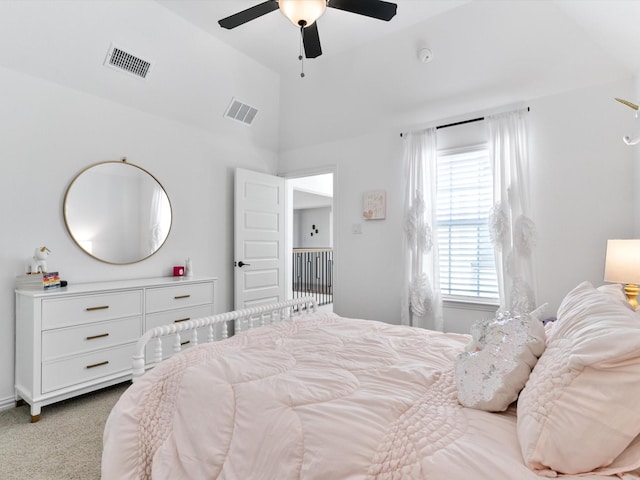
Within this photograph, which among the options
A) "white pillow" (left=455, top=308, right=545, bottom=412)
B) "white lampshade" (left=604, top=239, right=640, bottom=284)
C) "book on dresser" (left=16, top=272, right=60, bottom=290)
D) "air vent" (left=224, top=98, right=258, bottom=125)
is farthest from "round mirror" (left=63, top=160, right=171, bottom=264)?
"white lampshade" (left=604, top=239, right=640, bottom=284)

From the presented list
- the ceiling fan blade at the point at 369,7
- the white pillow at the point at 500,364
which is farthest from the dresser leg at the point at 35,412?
the ceiling fan blade at the point at 369,7

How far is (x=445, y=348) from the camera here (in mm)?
1730

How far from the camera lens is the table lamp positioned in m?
2.17

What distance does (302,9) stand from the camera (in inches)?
75.8

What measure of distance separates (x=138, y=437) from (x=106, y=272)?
2.22 meters

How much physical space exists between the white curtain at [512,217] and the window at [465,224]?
0.16 metres

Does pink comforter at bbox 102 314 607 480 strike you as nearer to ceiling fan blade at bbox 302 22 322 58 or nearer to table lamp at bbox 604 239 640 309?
table lamp at bbox 604 239 640 309

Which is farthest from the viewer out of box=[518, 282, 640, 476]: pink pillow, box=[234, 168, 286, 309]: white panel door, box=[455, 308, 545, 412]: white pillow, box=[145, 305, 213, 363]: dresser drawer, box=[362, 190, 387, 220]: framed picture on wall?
box=[234, 168, 286, 309]: white panel door

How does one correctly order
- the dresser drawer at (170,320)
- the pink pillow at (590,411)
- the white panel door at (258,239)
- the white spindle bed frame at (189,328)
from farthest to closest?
the white panel door at (258,239)
the dresser drawer at (170,320)
the white spindle bed frame at (189,328)
the pink pillow at (590,411)

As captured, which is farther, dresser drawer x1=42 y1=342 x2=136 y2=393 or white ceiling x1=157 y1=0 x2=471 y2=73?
white ceiling x1=157 y1=0 x2=471 y2=73

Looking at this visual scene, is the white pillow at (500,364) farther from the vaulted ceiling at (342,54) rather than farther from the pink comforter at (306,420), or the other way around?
the vaulted ceiling at (342,54)

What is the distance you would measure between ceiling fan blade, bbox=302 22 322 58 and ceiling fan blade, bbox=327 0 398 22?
0.17 m

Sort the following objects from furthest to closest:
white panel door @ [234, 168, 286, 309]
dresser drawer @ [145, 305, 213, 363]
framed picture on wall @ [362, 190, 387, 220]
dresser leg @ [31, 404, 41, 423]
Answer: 1. white panel door @ [234, 168, 286, 309]
2. framed picture on wall @ [362, 190, 387, 220]
3. dresser drawer @ [145, 305, 213, 363]
4. dresser leg @ [31, 404, 41, 423]

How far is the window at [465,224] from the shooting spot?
327 cm
